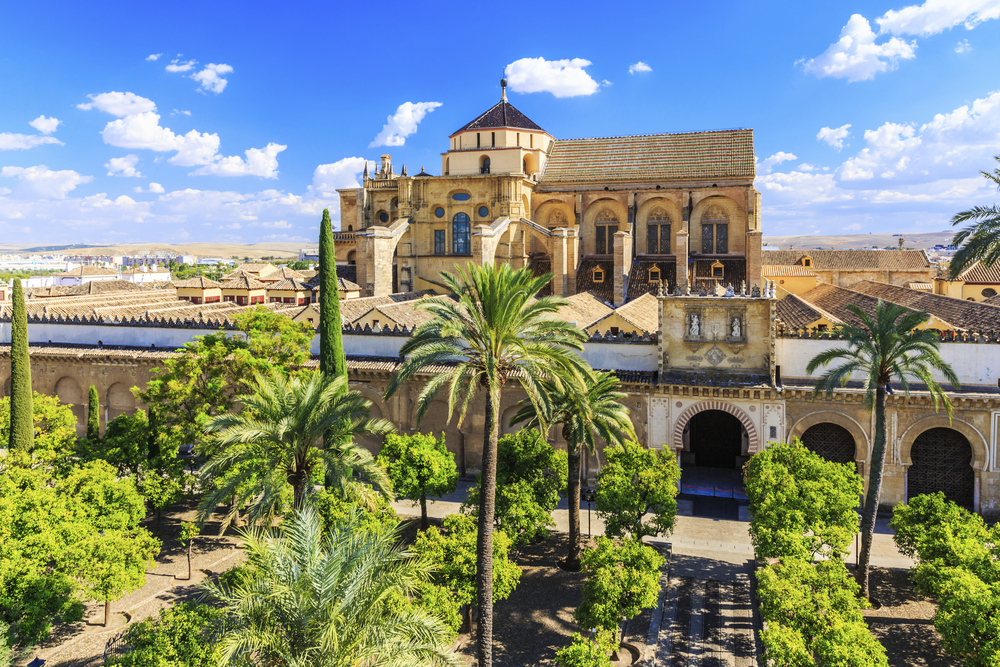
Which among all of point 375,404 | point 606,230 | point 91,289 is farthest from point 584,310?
point 91,289

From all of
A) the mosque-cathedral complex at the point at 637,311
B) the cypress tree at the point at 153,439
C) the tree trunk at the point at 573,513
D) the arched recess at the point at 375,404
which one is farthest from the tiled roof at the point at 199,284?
the tree trunk at the point at 573,513

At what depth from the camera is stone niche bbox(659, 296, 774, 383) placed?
73.5 feet

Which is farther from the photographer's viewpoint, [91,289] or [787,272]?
[787,272]

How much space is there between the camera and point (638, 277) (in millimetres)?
37719

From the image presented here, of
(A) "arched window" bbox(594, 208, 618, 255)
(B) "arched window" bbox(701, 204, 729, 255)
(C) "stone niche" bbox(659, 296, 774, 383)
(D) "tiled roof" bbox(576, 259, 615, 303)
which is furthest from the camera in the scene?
(A) "arched window" bbox(594, 208, 618, 255)

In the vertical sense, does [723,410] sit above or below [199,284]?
below

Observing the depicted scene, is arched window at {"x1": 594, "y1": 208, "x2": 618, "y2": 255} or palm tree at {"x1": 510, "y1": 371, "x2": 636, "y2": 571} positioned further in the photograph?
arched window at {"x1": 594, "y1": 208, "x2": 618, "y2": 255}

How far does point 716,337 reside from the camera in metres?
22.8

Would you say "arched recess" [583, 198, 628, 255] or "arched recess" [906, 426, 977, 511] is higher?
"arched recess" [583, 198, 628, 255]

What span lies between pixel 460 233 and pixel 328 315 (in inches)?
836

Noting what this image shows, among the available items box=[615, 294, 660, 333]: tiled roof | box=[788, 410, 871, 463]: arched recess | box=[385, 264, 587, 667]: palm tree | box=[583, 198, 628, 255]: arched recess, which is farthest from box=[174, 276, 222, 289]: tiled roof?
box=[385, 264, 587, 667]: palm tree

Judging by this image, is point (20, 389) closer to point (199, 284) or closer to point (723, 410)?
point (723, 410)

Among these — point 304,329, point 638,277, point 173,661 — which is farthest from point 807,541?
point 638,277

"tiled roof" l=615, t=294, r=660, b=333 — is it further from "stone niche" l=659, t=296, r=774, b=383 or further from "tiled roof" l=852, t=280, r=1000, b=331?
"tiled roof" l=852, t=280, r=1000, b=331
